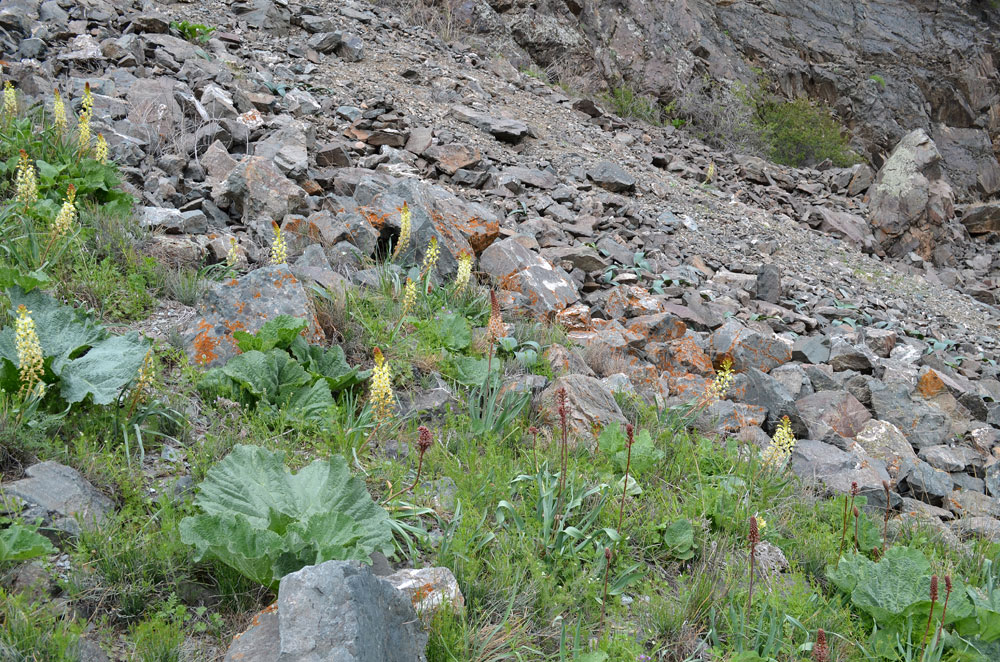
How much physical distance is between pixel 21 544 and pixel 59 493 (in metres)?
0.36

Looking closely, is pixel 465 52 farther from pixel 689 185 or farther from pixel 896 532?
pixel 896 532

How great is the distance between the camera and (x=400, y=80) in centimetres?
1198

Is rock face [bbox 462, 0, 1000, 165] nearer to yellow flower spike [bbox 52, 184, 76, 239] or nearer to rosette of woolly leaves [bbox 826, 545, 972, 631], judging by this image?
yellow flower spike [bbox 52, 184, 76, 239]

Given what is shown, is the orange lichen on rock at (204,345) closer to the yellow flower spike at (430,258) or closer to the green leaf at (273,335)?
the green leaf at (273,335)

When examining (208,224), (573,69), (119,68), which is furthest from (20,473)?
(573,69)

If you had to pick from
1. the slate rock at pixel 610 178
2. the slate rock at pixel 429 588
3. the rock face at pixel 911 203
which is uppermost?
the slate rock at pixel 429 588

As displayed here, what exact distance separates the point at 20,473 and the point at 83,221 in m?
2.69

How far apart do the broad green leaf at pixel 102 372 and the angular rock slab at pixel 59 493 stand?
43cm

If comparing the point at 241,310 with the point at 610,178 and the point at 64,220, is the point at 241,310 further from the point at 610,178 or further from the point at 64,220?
the point at 610,178

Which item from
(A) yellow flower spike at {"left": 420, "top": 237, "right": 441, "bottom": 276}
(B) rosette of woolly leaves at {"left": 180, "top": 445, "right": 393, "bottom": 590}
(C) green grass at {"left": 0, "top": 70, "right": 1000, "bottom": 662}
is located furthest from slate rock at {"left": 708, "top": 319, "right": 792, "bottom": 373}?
(B) rosette of woolly leaves at {"left": 180, "top": 445, "right": 393, "bottom": 590}

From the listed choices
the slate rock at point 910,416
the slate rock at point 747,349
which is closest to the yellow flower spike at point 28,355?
the slate rock at point 747,349

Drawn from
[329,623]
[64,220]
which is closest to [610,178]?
[64,220]

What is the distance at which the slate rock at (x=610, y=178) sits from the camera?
11.0 m

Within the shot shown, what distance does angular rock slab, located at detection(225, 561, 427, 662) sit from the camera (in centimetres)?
196
